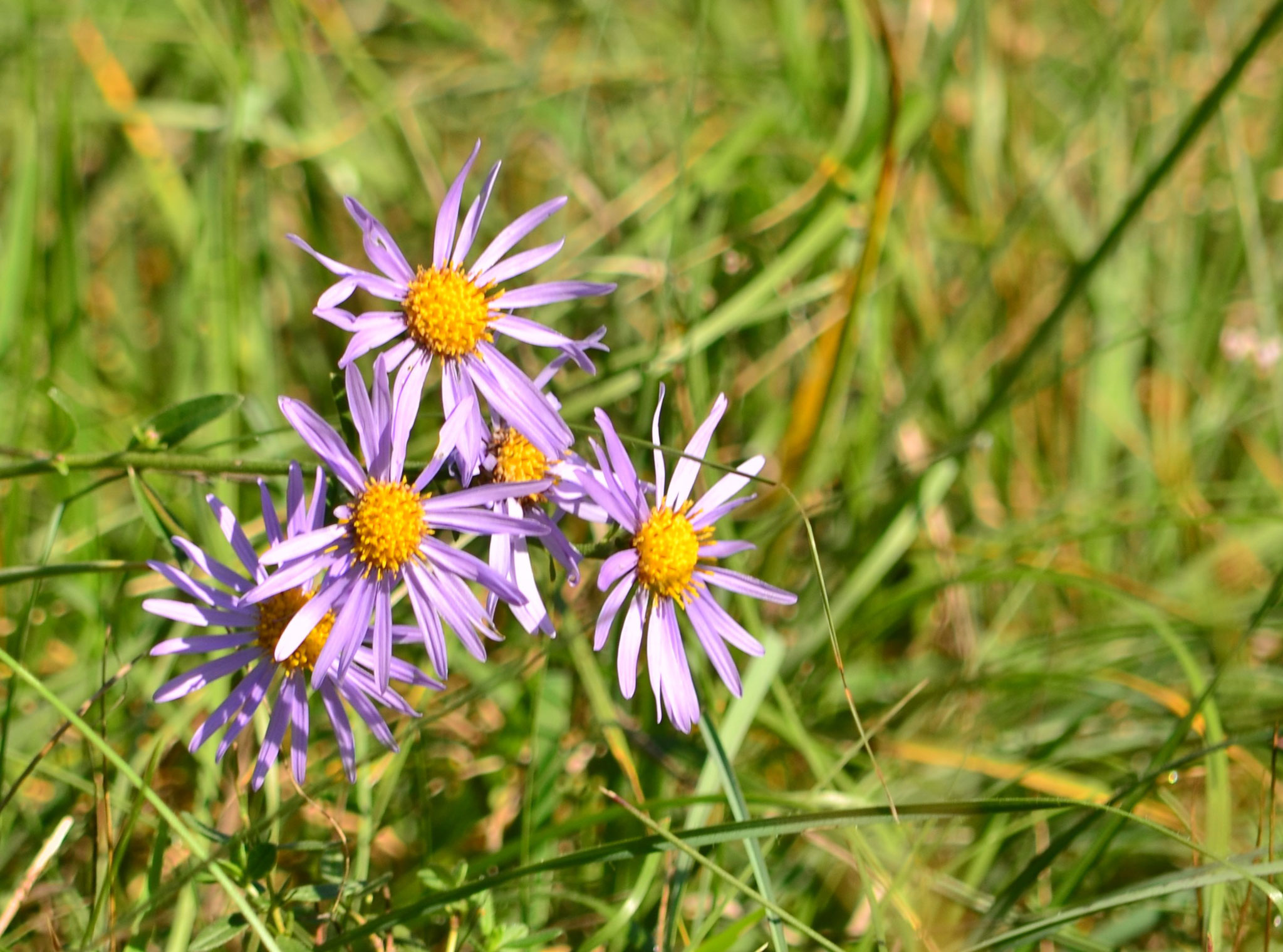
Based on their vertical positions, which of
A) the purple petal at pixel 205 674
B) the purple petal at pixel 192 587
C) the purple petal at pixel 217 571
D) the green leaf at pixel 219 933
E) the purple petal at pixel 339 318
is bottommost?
the green leaf at pixel 219 933

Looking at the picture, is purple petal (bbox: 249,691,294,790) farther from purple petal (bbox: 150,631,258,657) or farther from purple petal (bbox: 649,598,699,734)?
purple petal (bbox: 649,598,699,734)

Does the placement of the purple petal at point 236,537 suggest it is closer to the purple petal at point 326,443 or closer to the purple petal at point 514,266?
the purple petal at point 326,443

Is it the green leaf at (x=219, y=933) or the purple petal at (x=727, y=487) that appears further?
the purple petal at (x=727, y=487)

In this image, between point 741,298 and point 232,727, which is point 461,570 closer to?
point 232,727

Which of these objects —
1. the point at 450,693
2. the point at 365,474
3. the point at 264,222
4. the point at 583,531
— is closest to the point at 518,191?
the point at 264,222

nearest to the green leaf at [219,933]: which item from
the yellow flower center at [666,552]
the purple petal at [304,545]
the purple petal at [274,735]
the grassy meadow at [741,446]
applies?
the grassy meadow at [741,446]

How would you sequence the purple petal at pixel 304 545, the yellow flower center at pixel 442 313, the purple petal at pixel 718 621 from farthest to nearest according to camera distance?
the purple petal at pixel 718 621 → the yellow flower center at pixel 442 313 → the purple petal at pixel 304 545

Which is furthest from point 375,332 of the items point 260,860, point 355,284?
point 260,860
